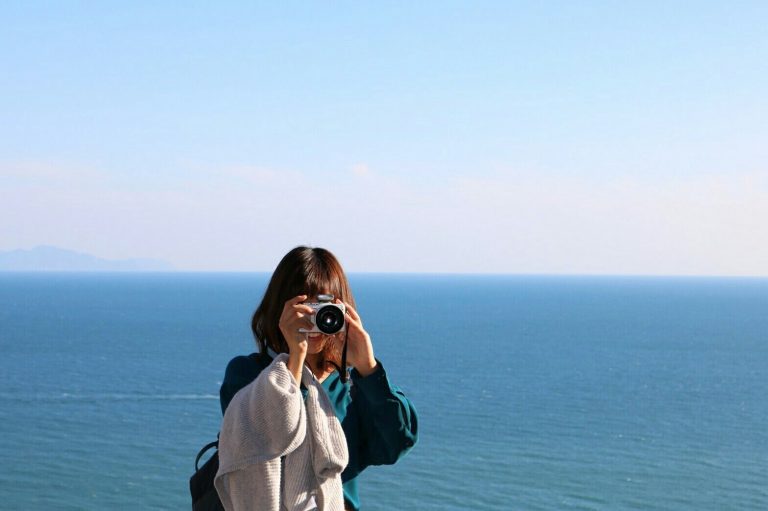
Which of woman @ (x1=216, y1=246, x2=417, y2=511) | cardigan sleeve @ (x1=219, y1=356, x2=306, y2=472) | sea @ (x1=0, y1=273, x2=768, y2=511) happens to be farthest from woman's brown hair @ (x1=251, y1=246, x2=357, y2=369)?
sea @ (x1=0, y1=273, x2=768, y2=511)

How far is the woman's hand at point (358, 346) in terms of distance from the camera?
2824 millimetres

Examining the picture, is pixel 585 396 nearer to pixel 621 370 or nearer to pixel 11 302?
pixel 621 370

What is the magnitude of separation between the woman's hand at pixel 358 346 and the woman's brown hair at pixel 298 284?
0.04 metres

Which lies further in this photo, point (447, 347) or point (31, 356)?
point (447, 347)

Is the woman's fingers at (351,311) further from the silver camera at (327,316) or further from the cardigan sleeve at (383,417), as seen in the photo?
the cardigan sleeve at (383,417)

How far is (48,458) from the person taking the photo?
46.4 m

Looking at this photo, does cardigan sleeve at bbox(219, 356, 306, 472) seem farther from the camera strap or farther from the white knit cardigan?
the camera strap

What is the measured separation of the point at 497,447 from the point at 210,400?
21.5 metres

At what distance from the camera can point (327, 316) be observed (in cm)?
272

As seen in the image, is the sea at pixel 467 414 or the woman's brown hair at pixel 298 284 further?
the sea at pixel 467 414

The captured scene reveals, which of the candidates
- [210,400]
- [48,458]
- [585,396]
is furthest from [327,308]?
[585,396]

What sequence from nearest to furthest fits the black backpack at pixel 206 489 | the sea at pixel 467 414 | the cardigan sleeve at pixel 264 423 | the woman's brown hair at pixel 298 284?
the cardigan sleeve at pixel 264 423 → the black backpack at pixel 206 489 → the woman's brown hair at pixel 298 284 → the sea at pixel 467 414

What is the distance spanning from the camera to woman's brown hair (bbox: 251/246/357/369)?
2852 millimetres

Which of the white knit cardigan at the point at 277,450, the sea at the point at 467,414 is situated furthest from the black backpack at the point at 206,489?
the sea at the point at 467,414
